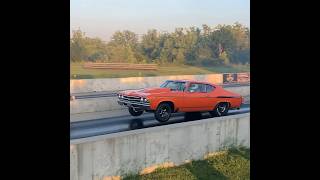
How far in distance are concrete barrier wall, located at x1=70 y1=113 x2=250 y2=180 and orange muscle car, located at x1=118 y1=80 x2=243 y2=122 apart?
2.42 metres

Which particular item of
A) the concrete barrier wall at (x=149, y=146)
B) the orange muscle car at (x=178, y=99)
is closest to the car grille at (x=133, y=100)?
the orange muscle car at (x=178, y=99)

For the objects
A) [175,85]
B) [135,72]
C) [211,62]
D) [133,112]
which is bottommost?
[133,112]

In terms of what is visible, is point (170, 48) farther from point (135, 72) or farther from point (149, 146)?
point (149, 146)

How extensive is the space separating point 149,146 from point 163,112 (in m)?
3.99

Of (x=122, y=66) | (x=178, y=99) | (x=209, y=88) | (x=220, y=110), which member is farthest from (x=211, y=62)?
(x=178, y=99)

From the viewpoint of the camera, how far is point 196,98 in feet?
47.2

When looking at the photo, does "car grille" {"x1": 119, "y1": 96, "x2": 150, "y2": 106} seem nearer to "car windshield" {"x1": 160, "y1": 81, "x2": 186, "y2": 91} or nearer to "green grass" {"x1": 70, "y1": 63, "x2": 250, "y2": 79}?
"car windshield" {"x1": 160, "y1": 81, "x2": 186, "y2": 91}

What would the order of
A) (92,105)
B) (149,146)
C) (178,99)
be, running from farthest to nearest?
(92,105), (178,99), (149,146)

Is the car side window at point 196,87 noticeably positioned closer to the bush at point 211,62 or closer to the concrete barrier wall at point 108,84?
the concrete barrier wall at point 108,84
